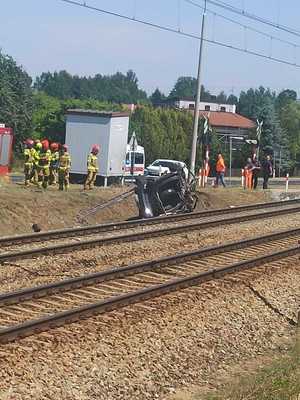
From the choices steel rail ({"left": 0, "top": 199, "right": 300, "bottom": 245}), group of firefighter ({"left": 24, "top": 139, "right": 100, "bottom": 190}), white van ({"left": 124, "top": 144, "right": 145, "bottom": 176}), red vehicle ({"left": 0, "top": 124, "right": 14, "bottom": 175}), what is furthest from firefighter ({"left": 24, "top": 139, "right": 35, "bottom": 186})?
white van ({"left": 124, "top": 144, "right": 145, "bottom": 176})

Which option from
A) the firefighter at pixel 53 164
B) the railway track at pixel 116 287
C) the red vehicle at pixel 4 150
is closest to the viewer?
the railway track at pixel 116 287

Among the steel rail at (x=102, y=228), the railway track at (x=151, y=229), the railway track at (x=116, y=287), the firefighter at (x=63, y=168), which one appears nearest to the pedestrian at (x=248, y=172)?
the railway track at (x=151, y=229)

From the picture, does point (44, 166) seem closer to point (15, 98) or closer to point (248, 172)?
point (248, 172)

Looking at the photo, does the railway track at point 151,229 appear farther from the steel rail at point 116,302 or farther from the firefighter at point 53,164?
the firefighter at point 53,164

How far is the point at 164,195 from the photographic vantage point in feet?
75.6

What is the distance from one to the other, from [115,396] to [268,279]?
637 cm

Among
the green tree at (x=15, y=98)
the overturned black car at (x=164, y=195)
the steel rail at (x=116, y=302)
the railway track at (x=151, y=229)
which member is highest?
the green tree at (x=15, y=98)

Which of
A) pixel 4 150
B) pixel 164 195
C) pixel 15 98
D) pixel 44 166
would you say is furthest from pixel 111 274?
pixel 15 98

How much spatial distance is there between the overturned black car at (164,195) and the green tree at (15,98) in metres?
47.9

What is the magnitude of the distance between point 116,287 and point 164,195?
11.3 m

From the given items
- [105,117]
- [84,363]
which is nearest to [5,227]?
[84,363]

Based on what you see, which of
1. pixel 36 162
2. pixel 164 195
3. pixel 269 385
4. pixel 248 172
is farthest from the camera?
pixel 248 172

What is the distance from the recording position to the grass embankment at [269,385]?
25.4ft

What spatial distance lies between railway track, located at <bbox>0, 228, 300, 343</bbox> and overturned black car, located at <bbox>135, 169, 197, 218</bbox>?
5.74 metres
